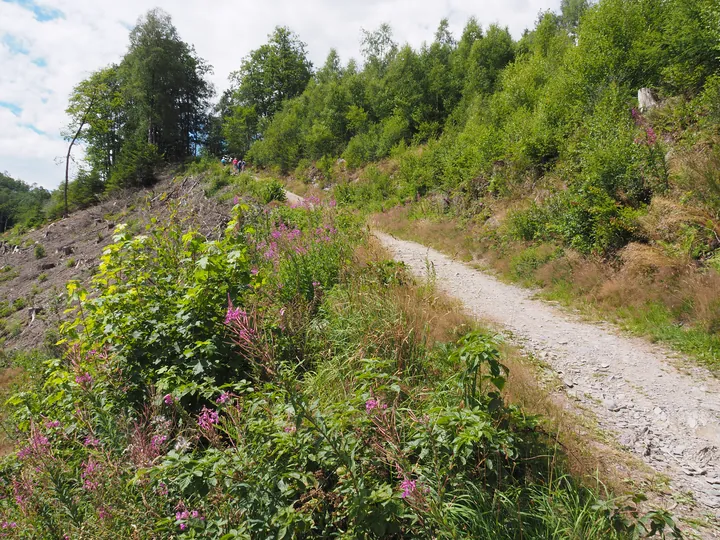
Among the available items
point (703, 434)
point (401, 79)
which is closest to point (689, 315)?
point (703, 434)

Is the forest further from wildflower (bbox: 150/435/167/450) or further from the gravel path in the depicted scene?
the gravel path

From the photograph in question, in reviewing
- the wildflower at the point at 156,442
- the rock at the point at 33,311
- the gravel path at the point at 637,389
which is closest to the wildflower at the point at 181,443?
the wildflower at the point at 156,442

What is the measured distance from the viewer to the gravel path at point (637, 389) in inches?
121

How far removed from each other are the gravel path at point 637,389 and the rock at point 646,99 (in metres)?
7.36

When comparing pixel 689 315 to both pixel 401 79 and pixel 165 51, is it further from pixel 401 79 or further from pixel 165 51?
pixel 165 51

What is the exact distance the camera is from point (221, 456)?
2248 millimetres

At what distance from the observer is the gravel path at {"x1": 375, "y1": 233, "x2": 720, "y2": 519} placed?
3.06 m

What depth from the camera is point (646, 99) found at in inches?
409

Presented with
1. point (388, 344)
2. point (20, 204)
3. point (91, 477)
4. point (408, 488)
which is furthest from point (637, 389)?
point (20, 204)

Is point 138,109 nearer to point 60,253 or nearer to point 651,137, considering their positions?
point 60,253

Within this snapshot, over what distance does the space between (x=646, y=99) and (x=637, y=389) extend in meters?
9.98

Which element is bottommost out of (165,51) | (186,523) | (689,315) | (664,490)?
(664,490)

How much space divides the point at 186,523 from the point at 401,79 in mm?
31313

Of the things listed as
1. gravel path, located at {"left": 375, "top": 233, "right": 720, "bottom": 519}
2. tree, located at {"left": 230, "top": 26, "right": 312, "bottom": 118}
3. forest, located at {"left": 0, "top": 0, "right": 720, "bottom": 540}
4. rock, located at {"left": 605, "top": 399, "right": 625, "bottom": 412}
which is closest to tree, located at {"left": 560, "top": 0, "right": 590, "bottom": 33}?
tree, located at {"left": 230, "top": 26, "right": 312, "bottom": 118}
